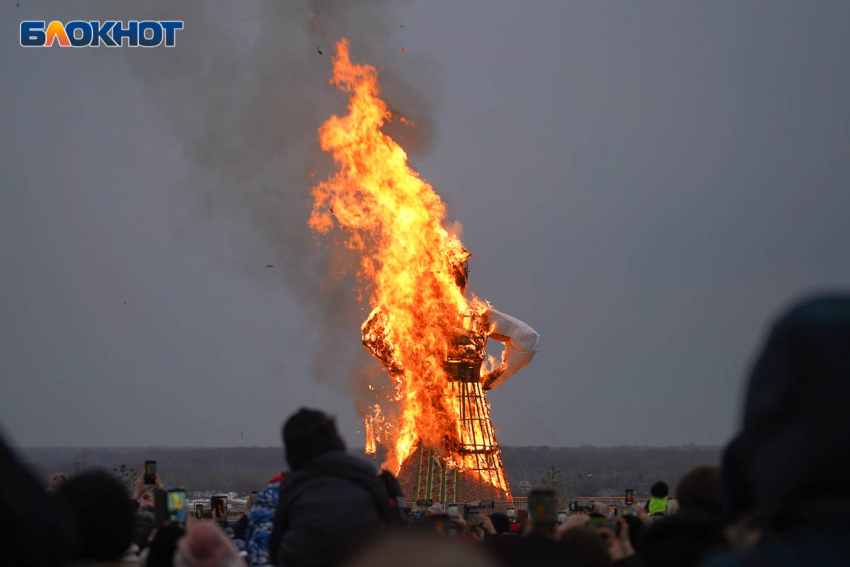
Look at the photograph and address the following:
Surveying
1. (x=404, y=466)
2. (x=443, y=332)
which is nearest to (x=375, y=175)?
(x=443, y=332)

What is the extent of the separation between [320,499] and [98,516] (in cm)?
156

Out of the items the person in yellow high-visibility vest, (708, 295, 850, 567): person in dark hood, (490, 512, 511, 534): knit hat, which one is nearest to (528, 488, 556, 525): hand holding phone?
(708, 295, 850, 567): person in dark hood

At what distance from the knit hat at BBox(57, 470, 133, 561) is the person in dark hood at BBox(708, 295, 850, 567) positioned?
9.78 ft

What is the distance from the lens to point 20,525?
111 inches

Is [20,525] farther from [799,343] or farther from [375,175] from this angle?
[375,175]

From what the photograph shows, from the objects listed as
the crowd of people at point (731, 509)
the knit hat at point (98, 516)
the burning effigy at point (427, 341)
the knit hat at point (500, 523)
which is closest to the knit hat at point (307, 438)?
the crowd of people at point (731, 509)

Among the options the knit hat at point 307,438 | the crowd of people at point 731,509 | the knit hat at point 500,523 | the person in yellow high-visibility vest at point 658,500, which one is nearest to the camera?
the crowd of people at point 731,509

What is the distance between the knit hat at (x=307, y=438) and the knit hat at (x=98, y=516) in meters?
1.70

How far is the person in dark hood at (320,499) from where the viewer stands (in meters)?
5.38

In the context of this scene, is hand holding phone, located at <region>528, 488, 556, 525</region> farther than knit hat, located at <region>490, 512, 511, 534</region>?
No

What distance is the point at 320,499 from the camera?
5520 mm

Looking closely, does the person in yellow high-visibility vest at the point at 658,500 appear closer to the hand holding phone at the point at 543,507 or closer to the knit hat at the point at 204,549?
the hand holding phone at the point at 543,507

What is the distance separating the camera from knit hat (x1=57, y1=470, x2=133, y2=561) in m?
4.24

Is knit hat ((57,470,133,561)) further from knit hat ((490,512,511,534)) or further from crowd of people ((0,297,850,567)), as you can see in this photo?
knit hat ((490,512,511,534))
